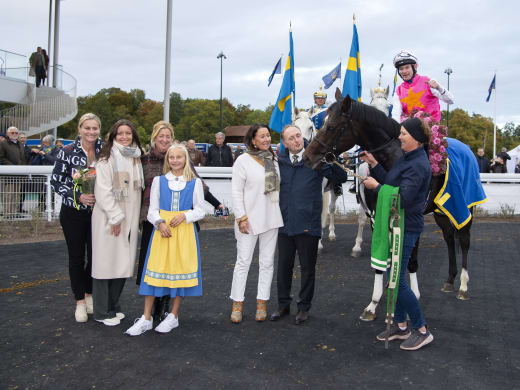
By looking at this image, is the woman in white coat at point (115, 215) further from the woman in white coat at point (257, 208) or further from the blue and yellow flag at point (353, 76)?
the blue and yellow flag at point (353, 76)

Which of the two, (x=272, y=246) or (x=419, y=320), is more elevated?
(x=272, y=246)

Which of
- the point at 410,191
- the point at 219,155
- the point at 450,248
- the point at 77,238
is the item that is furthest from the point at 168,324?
the point at 219,155

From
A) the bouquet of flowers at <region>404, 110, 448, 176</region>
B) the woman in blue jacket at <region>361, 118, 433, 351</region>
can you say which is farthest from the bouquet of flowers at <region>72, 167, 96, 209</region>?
the bouquet of flowers at <region>404, 110, 448, 176</region>

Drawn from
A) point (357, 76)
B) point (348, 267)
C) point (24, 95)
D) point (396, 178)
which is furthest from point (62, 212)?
point (24, 95)

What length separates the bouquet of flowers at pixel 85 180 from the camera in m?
4.58

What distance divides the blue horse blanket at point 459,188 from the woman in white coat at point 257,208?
220 cm

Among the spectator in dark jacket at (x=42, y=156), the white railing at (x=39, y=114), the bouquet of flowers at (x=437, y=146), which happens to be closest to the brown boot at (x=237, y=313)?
the bouquet of flowers at (x=437, y=146)

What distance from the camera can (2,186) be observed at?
1025cm

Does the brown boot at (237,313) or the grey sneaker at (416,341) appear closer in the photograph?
the grey sneaker at (416,341)

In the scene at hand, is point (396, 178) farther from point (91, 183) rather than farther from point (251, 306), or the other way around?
point (91, 183)

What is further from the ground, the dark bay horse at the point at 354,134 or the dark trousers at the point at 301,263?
the dark bay horse at the point at 354,134

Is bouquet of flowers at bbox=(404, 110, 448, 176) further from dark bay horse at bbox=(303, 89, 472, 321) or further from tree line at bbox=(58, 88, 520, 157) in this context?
tree line at bbox=(58, 88, 520, 157)

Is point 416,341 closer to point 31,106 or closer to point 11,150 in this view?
point 11,150

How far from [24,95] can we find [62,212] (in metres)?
22.4
